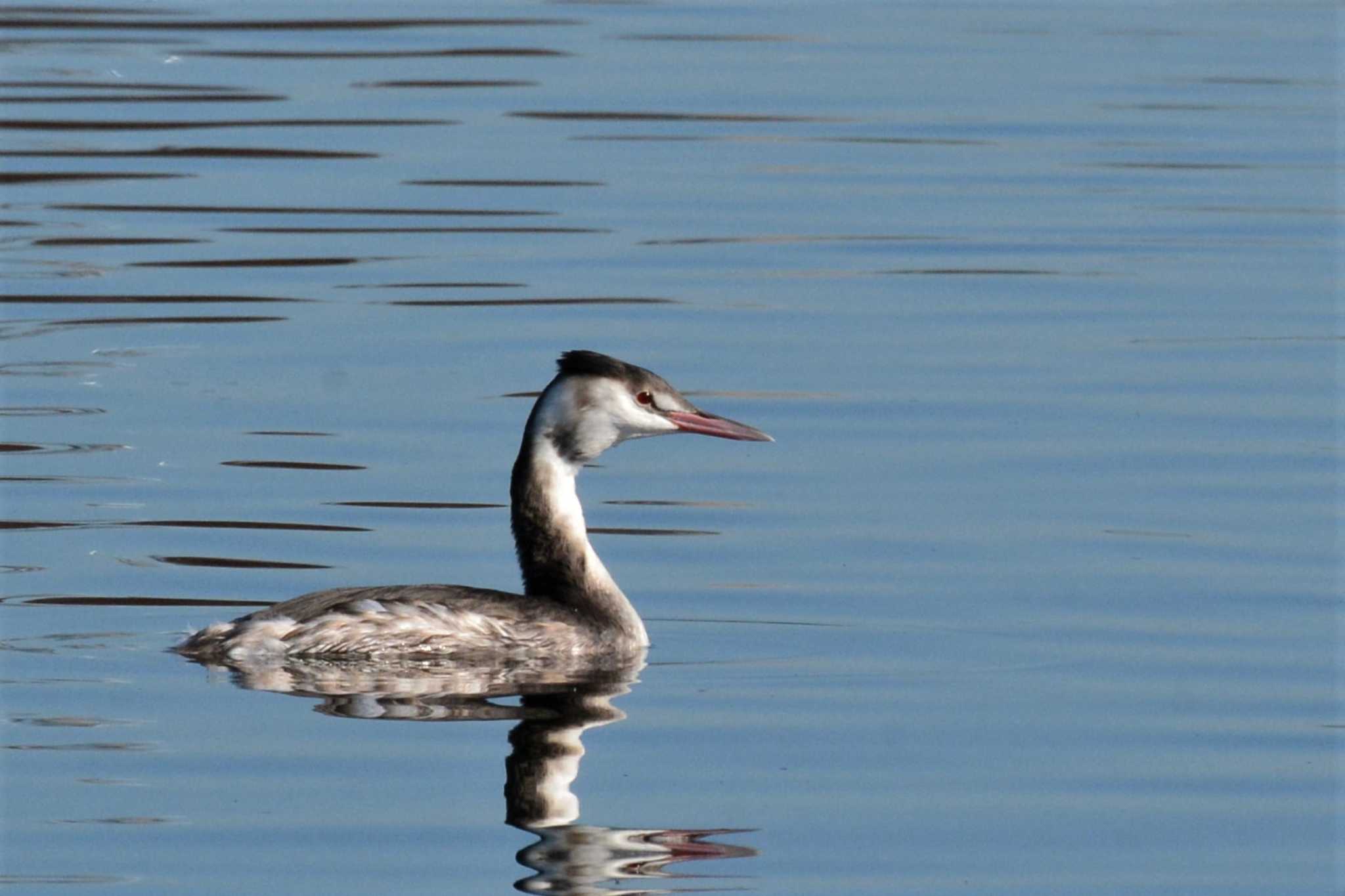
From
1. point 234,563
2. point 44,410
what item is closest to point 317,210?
point 44,410

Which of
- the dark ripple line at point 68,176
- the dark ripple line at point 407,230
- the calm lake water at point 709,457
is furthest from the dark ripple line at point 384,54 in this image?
the dark ripple line at point 407,230

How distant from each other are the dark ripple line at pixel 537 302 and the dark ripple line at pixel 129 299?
64 cm

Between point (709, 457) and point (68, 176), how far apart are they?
28.2 feet

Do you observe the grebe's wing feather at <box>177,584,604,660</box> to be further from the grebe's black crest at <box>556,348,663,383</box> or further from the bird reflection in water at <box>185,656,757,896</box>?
the grebe's black crest at <box>556,348,663,383</box>

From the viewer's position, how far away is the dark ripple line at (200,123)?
72.3ft

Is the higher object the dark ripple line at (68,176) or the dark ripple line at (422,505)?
the dark ripple line at (68,176)

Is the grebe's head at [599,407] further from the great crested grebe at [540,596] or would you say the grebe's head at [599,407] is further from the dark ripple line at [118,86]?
the dark ripple line at [118,86]

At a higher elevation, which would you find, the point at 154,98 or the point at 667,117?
the point at 154,98

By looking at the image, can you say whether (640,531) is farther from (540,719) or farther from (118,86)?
(118,86)

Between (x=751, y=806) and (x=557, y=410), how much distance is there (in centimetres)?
267

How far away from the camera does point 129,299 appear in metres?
16.4

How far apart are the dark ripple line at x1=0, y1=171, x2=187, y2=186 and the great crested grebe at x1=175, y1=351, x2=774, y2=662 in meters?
9.96

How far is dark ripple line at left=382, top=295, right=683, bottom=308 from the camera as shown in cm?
1622

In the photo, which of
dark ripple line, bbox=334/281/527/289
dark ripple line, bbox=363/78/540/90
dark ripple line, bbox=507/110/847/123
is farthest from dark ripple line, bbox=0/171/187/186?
dark ripple line, bbox=334/281/527/289
